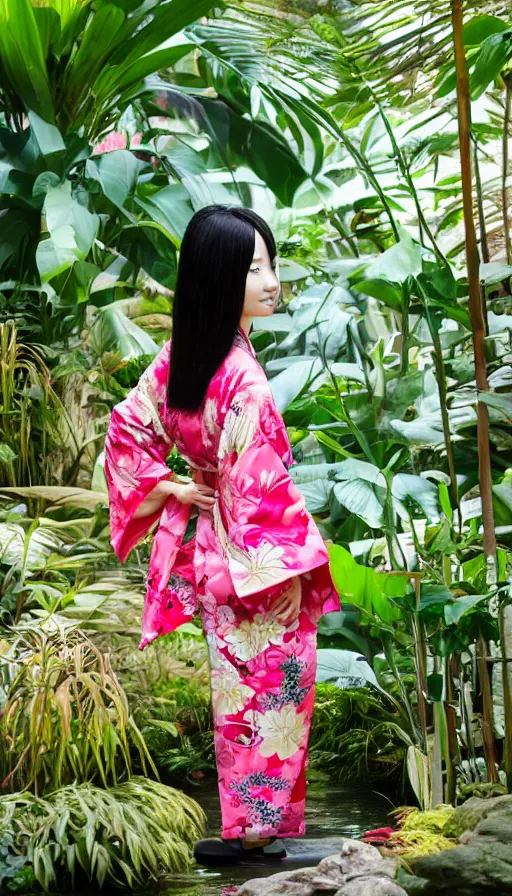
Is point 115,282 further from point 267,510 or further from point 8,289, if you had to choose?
point 267,510

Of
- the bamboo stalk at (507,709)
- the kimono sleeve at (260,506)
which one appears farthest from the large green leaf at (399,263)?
the bamboo stalk at (507,709)

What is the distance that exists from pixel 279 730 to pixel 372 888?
0.37m

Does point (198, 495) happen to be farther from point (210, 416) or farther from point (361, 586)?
point (361, 586)

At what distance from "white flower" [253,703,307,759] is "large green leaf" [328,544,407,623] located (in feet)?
1.12

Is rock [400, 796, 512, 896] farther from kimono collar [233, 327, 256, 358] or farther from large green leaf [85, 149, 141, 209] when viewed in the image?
large green leaf [85, 149, 141, 209]

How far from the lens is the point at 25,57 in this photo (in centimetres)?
395

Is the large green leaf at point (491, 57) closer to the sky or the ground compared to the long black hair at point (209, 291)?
closer to the sky

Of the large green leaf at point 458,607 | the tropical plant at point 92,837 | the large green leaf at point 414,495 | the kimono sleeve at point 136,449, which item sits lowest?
the tropical plant at point 92,837

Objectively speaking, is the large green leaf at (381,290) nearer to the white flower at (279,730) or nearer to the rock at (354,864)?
the white flower at (279,730)

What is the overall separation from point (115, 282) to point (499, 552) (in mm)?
2841

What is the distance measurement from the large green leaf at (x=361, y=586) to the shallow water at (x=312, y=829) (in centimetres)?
49

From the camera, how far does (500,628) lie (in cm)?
216

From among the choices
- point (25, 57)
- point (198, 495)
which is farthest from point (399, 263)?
point (25, 57)

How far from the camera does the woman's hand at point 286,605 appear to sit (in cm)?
205
